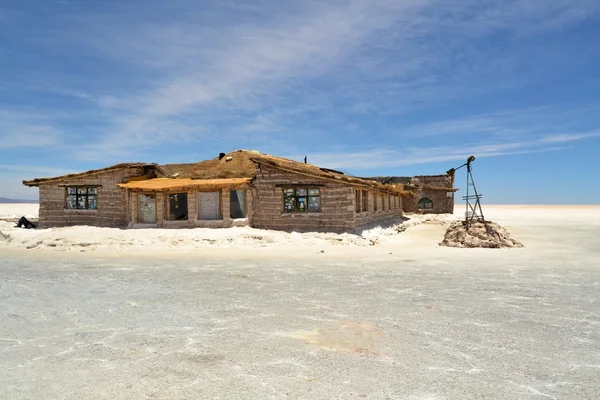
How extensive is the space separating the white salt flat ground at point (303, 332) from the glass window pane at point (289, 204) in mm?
9775

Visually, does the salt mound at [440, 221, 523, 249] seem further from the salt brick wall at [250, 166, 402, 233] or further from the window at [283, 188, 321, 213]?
the window at [283, 188, 321, 213]

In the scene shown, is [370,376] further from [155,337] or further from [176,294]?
[176,294]

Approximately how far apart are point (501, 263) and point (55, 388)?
12.7 m

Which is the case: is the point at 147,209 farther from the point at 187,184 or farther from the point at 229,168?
the point at 229,168

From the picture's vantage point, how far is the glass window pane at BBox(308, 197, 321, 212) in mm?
23017

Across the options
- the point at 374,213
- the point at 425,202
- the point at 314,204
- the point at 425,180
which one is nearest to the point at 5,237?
the point at 314,204

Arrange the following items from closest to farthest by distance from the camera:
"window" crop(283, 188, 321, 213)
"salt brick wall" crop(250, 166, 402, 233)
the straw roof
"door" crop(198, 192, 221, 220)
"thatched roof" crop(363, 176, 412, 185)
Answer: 1. "salt brick wall" crop(250, 166, 402, 233)
2. "window" crop(283, 188, 321, 213)
3. the straw roof
4. "door" crop(198, 192, 221, 220)
5. "thatched roof" crop(363, 176, 412, 185)

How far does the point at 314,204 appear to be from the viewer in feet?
76.2

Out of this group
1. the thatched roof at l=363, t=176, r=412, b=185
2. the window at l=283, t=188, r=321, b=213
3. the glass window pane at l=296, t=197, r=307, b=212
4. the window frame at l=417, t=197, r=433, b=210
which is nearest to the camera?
the window at l=283, t=188, r=321, b=213

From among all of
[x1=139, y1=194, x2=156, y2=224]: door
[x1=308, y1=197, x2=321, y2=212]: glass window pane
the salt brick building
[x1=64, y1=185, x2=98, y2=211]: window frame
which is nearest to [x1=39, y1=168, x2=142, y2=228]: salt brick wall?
the salt brick building

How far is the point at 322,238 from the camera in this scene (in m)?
20.9

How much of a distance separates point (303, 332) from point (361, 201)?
18.5m

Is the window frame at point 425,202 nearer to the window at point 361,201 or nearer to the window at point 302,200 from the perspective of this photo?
the window at point 361,201

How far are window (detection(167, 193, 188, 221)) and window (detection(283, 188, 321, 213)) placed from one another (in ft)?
22.6
